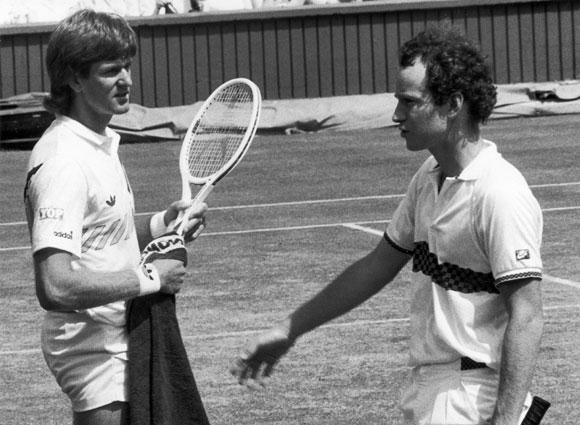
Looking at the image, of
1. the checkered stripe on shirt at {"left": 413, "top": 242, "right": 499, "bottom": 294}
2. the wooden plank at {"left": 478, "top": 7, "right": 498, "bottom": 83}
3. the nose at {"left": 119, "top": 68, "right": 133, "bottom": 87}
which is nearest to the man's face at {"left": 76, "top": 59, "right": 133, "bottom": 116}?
the nose at {"left": 119, "top": 68, "right": 133, "bottom": 87}

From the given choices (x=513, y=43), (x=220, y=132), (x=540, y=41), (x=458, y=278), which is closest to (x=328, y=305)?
(x=458, y=278)

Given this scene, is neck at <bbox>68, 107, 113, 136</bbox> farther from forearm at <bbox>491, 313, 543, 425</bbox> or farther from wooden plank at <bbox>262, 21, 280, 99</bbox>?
wooden plank at <bbox>262, 21, 280, 99</bbox>

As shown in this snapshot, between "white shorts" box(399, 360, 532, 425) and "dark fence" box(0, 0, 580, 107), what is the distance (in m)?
22.9

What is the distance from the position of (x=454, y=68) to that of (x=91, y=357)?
1.58m

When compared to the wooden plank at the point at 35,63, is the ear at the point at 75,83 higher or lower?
higher

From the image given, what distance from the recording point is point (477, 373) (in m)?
4.62

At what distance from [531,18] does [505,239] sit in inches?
939

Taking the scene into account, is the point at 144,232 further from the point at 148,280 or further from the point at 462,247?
the point at 462,247

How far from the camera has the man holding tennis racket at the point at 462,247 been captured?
448 centimetres

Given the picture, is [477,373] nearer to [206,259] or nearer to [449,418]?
[449,418]

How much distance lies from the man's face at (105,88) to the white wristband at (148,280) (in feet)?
1.77

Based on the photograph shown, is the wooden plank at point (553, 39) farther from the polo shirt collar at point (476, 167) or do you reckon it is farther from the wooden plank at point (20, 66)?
the polo shirt collar at point (476, 167)

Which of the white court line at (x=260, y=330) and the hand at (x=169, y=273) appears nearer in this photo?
the hand at (x=169, y=273)

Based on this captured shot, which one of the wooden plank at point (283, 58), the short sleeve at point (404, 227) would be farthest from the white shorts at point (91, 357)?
the wooden plank at point (283, 58)
